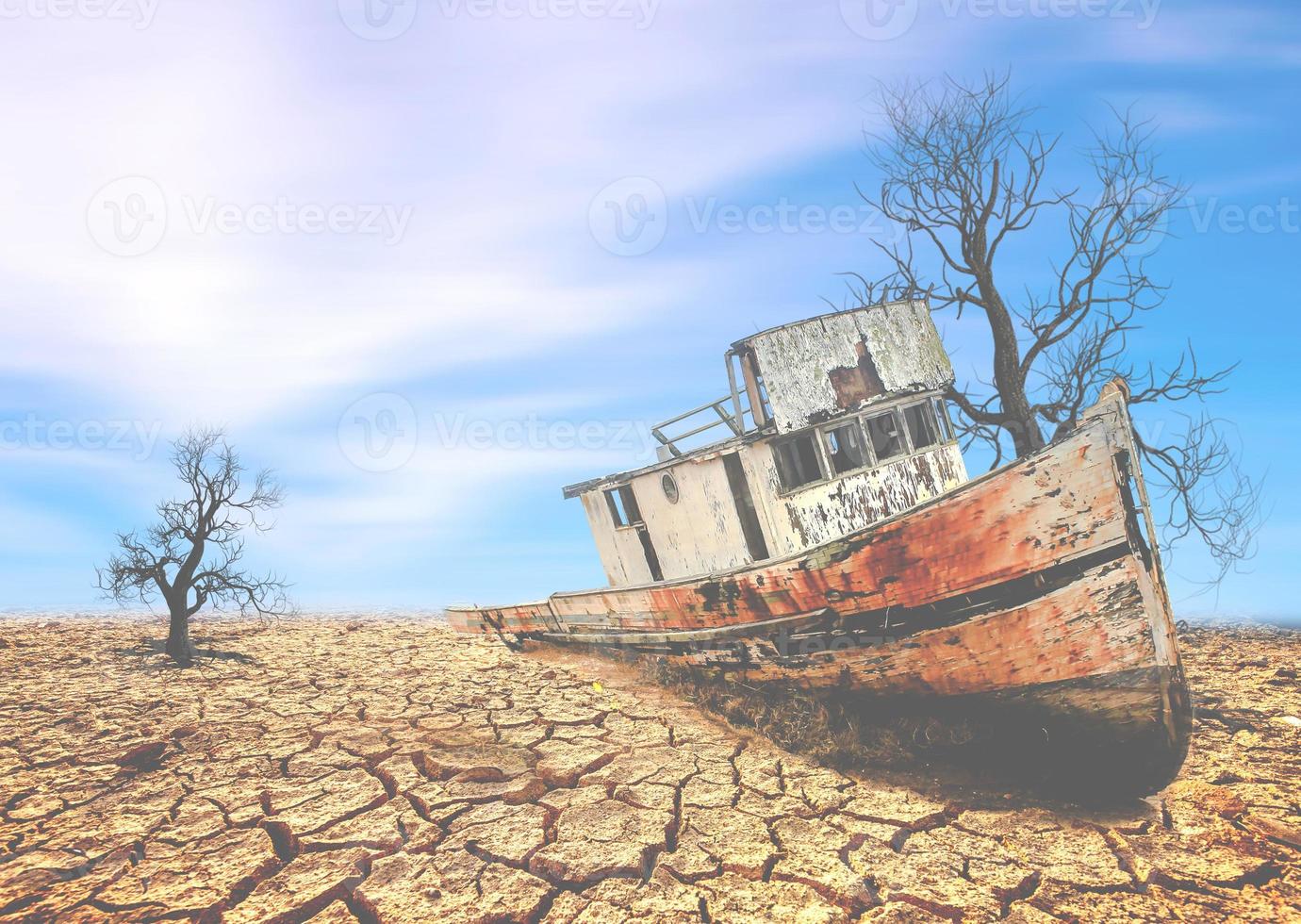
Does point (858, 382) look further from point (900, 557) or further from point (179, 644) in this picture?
point (179, 644)

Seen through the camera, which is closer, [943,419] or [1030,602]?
[1030,602]

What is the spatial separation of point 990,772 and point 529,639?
21.0ft

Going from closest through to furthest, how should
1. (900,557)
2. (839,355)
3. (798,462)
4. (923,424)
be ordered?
(900,557) → (798,462) → (839,355) → (923,424)

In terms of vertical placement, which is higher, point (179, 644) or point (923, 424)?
point (923, 424)

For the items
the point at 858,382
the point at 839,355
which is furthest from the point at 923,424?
the point at 839,355

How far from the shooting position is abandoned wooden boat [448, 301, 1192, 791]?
4145mm

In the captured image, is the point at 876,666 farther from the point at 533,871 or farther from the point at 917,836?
the point at 533,871

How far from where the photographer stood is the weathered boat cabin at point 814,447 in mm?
6266

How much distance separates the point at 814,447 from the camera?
6.31m

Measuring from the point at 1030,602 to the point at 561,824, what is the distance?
10.9ft

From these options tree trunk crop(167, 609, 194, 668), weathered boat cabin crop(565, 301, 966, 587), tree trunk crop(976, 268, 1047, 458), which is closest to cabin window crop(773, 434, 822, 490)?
weathered boat cabin crop(565, 301, 966, 587)

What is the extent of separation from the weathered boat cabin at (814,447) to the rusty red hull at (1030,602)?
1.36 metres

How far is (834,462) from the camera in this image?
6570 millimetres

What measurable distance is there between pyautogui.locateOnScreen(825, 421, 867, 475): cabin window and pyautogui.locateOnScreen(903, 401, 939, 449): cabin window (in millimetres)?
797
